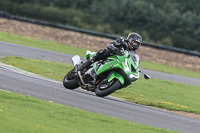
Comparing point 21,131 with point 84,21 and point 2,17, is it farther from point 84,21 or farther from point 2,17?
point 84,21

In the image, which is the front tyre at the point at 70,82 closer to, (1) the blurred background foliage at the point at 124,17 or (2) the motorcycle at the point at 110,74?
(2) the motorcycle at the point at 110,74

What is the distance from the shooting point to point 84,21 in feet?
187

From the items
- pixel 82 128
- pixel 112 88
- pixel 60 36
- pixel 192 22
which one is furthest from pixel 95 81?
pixel 192 22

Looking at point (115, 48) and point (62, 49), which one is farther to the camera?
point (62, 49)

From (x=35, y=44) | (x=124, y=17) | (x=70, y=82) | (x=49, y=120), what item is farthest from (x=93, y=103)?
(x=124, y=17)

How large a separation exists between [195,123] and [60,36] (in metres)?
24.2

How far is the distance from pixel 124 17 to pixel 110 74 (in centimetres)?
5369

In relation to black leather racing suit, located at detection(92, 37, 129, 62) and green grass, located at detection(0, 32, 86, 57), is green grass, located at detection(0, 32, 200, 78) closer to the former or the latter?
green grass, located at detection(0, 32, 86, 57)

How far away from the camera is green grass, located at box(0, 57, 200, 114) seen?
Answer: 13930 millimetres

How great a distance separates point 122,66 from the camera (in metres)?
10.8

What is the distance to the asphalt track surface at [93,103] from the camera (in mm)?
10727

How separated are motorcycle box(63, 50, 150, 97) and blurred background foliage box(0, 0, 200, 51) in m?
40.9

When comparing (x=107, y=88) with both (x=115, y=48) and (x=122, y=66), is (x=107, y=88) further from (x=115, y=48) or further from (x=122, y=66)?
(x=115, y=48)

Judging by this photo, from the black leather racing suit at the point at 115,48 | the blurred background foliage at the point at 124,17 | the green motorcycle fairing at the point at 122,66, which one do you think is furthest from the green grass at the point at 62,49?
the blurred background foliage at the point at 124,17
